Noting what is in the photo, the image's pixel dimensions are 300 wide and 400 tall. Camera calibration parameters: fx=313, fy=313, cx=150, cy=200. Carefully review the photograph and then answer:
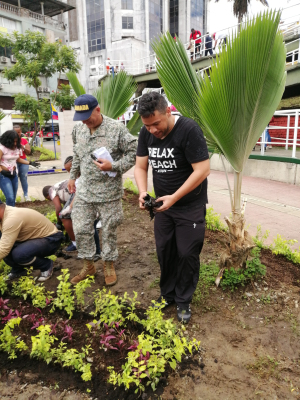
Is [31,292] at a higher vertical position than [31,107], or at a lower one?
lower

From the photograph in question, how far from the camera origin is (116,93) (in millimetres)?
5910

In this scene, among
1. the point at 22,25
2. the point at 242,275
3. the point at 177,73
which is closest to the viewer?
the point at 177,73

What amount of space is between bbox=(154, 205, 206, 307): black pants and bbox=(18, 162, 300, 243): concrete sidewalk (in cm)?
112

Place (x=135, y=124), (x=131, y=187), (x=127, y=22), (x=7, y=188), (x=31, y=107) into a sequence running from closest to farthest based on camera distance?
(x=7, y=188)
(x=135, y=124)
(x=131, y=187)
(x=31, y=107)
(x=127, y=22)

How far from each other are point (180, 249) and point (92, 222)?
1.04 meters

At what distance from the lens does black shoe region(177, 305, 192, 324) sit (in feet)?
8.13

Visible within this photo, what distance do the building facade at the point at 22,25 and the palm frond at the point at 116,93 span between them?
25.9 m

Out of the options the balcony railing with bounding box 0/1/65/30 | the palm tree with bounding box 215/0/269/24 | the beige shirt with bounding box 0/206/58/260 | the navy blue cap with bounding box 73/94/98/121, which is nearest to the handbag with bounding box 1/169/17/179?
the beige shirt with bounding box 0/206/58/260

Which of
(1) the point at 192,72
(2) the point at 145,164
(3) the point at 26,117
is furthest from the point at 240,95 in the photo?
(3) the point at 26,117

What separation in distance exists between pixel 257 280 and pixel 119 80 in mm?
4483

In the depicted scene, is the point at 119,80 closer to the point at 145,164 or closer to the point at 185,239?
the point at 145,164

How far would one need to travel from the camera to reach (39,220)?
132 inches

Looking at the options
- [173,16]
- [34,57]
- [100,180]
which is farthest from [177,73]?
[173,16]

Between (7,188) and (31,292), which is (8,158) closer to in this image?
(7,188)
